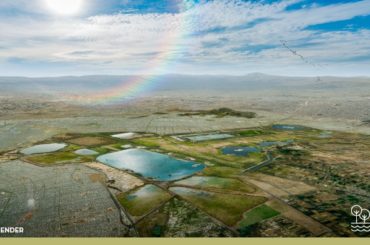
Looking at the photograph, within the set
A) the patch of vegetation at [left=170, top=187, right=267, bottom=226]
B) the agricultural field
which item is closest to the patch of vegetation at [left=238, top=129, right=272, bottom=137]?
the agricultural field

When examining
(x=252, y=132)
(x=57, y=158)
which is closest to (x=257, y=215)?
(x=57, y=158)

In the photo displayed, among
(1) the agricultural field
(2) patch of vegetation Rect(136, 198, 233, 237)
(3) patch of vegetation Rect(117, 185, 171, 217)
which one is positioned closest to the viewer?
(2) patch of vegetation Rect(136, 198, 233, 237)

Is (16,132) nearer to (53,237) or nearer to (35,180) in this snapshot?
(35,180)

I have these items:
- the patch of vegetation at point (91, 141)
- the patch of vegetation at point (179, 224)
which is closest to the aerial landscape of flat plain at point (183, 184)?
the patch of vegetation at point (179, 224)

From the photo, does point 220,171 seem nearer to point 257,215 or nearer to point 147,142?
point 257,215

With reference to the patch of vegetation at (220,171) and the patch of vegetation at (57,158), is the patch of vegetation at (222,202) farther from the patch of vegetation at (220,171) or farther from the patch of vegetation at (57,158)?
the patch of vegetation at (57,158)

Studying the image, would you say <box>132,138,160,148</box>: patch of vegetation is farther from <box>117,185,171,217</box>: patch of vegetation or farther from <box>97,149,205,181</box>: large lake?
<box>117,185,171,217</box>: patch of vegetation
